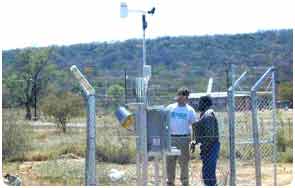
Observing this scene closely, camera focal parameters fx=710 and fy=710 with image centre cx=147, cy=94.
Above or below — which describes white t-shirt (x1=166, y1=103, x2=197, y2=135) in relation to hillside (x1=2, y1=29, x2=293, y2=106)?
below

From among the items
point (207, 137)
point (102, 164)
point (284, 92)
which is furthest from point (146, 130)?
point (284, 92)

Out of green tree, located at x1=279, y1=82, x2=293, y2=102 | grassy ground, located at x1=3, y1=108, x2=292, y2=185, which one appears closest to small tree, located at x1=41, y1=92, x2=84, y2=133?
grassy ground, located at x1=3, y1=108, x2=292, y2=185

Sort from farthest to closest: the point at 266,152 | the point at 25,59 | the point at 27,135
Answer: the point at 25,59
the point at 27,135
the point at 266,152

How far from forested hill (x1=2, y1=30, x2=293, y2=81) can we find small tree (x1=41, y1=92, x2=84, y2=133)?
2351 cm

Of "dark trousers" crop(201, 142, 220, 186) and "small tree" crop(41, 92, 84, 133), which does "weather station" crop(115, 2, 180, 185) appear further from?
"small tree" crop(41, 92, 84, 133)

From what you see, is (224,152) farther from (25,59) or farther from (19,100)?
(25,59)

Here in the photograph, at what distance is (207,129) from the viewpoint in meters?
9.30

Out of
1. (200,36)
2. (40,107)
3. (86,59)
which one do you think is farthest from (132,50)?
(40,107)

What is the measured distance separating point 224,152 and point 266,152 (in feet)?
10.9

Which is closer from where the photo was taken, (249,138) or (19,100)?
(249,138)

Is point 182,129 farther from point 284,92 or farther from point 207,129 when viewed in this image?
point 284,92

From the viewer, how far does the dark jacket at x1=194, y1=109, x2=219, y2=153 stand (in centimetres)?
924

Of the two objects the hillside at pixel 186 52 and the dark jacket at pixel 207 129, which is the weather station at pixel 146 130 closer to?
the dark jacket at pixel 207 129

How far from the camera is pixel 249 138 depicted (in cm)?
1034
